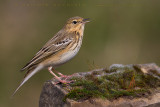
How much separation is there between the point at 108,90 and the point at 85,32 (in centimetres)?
578

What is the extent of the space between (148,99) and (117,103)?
0.58 metres

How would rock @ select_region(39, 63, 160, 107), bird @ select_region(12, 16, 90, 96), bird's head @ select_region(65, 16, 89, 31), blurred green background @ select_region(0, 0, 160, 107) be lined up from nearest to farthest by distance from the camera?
rock @ select_region(39, 63, 160, 107)
bird @ select_region(12, 16, 90, 96)
bird's head @ select_region(65, 16, 89, 31)
blurred green background @ select_region(0, 0, 160, 107)

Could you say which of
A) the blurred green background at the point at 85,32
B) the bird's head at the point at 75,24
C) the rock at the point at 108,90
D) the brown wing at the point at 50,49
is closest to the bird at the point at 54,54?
the brown wing at the point at 50,49

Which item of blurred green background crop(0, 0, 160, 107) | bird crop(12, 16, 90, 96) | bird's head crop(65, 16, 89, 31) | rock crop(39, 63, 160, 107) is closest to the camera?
rock crop(39, 63, 160, 107)

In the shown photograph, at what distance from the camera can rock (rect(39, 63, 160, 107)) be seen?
5188 mm

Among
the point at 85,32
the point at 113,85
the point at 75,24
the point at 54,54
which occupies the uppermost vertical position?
the point at 75,24

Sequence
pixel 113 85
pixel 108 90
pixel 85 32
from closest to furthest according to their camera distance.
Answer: pixel 108 90, pixel 113 85, pixel 85 32

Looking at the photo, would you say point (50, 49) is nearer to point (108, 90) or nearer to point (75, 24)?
point (75, 24)

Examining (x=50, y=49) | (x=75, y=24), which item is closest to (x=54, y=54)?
(x=50, y=49)

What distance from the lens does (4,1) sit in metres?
11.4

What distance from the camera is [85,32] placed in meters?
11.1

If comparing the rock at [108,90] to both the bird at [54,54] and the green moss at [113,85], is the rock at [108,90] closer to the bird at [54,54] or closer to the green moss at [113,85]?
the green moss at [113,85]

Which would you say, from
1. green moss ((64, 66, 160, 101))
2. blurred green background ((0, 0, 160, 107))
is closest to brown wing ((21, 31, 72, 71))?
green moss ((64, 66, 160, 101))

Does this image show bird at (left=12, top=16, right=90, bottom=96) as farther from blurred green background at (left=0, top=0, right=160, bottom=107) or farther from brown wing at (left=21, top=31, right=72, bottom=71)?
blurred green background at (left=0, top=0, right=160, bottom=107)
